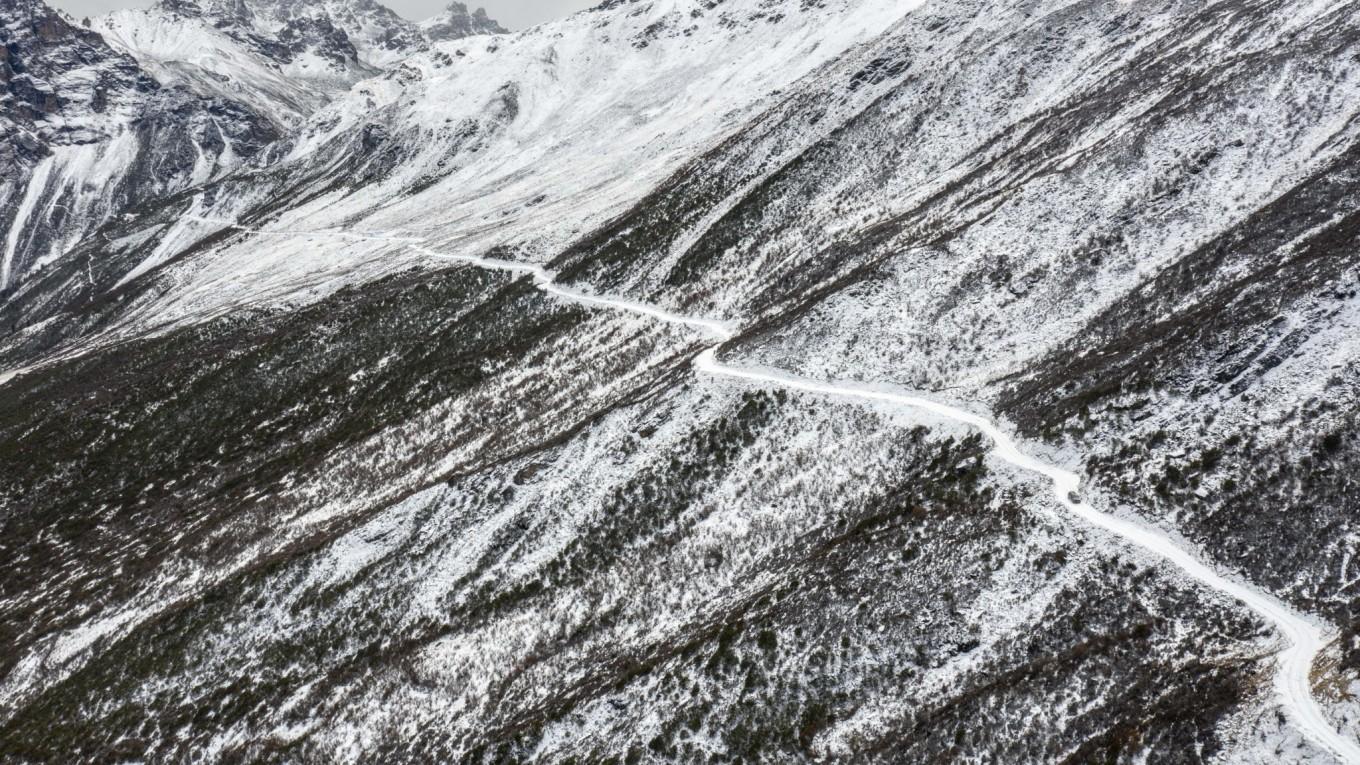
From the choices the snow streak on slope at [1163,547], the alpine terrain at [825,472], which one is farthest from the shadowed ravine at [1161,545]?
the alpine terrain at [825,472]

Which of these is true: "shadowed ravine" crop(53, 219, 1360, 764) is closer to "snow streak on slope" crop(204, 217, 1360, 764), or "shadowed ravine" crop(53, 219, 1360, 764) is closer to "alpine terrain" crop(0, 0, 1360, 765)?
"snow streak on slope" crop(204, 217, 1360, 764)

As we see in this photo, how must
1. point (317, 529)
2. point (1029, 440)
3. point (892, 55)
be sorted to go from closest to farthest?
point (1029, 440)
point (317, 529)
point (892, 55)

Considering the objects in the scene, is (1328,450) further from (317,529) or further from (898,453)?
(317,529)

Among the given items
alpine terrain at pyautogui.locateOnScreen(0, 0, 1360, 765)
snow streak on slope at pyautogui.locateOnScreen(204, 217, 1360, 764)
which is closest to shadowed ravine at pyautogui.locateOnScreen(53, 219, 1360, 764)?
snow streak on slope at pyautogui.locateOnScreen(204, 217, 1360, 764)

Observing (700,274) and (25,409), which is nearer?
(700,274)

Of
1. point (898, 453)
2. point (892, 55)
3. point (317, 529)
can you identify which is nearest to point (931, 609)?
point (898, 453)

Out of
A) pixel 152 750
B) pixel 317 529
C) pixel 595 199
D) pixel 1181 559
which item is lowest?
pixel 1181 559

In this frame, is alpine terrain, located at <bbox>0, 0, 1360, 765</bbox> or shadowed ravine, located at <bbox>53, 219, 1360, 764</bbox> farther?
alpine terrain, located at <bbox>0, 0, 1360, 765</bbox>
